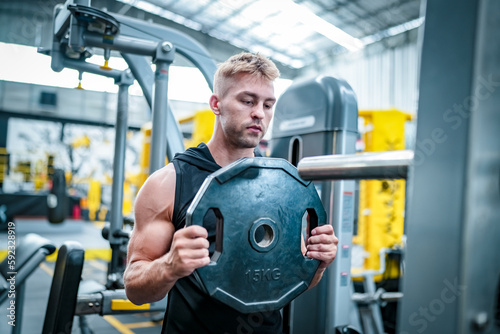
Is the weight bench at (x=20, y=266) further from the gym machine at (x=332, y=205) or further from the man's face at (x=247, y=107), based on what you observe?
the man's face at (x=247, y=107)

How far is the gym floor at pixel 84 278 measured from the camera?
164 inches

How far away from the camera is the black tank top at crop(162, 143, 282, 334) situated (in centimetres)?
134

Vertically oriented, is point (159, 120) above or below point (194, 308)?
above

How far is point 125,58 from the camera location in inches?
100

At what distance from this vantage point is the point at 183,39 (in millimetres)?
2500

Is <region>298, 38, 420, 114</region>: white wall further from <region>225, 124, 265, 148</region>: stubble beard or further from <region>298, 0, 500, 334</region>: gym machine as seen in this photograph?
<region>298, 0, 500, 334</region>: gym machine

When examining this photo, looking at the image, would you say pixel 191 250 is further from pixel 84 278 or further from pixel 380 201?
pixel 84 278

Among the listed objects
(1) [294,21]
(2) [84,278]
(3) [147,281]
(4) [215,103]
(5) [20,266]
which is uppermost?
(1) [294,21]

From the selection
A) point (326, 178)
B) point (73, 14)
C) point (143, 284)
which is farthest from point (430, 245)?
point (73, 14)

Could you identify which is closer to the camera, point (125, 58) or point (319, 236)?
point (319, 236)

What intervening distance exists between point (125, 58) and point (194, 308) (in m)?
1.75

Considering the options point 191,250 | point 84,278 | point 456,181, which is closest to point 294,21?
point 84,278

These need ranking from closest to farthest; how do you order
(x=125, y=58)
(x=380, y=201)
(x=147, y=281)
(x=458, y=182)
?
(x=458, y=182) → (x=147, y=281) → (x=125, y=58) → (x=380, y=201)

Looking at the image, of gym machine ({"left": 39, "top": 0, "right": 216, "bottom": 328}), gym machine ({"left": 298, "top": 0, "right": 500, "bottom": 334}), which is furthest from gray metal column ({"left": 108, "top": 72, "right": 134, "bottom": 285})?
gym machine ({"left": 298, "top": 0, "right": 500, "bottom": 334})
